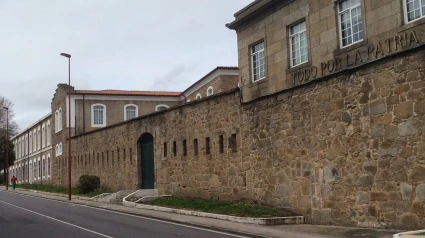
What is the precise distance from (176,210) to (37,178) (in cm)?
4845

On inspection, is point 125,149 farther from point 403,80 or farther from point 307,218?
point 403,80

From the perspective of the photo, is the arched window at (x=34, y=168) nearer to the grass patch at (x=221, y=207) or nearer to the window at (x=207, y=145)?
the grass patch at (x=221, y=207)

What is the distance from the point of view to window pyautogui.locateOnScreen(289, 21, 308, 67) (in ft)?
60.9

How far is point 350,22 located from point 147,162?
53.2 ft

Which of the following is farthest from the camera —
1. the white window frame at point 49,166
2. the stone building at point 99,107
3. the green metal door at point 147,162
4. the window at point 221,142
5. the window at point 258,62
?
the white window frame at point 49,166

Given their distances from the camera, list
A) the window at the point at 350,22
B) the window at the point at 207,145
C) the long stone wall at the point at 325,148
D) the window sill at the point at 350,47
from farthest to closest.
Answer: the window at the point at 207,145 < the window at the point at 350,22 < the window sill at the point at 350,47 < the long stone wall at the point at 325,148

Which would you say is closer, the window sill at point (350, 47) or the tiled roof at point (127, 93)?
the window sill at point (350, 47)

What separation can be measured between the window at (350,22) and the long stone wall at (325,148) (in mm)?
1689

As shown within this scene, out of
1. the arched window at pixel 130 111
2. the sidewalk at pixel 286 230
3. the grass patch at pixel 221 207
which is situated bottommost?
the sidewalk at pixel 286 230

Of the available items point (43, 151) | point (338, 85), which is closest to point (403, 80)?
point (338, 85)

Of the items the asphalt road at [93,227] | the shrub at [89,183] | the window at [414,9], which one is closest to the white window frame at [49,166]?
the shrub at [89,183]

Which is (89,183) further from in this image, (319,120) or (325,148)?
(325,148)

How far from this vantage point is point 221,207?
19.9 metres

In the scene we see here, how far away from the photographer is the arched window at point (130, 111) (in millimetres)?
49719
